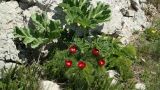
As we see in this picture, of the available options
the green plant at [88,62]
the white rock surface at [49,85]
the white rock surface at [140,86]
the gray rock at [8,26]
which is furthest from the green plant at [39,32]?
the white rock surface at [140,86]

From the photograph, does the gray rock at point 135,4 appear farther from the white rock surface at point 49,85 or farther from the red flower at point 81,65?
the white rock surface at point 49,85

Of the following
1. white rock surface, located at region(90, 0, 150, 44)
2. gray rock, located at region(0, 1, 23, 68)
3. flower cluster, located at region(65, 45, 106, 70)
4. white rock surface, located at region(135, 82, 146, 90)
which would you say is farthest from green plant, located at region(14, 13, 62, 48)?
white rock surface, located at region(135, 82, 146, 90)

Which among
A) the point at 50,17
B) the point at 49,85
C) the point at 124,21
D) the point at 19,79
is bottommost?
the point at 49,85

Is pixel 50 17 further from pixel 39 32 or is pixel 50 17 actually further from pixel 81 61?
pixel 81 61

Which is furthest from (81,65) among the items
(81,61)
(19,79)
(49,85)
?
(19,79)

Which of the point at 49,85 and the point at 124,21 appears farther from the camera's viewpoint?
the point at 124,21

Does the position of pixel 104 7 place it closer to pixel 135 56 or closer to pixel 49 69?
pixel 135 56
